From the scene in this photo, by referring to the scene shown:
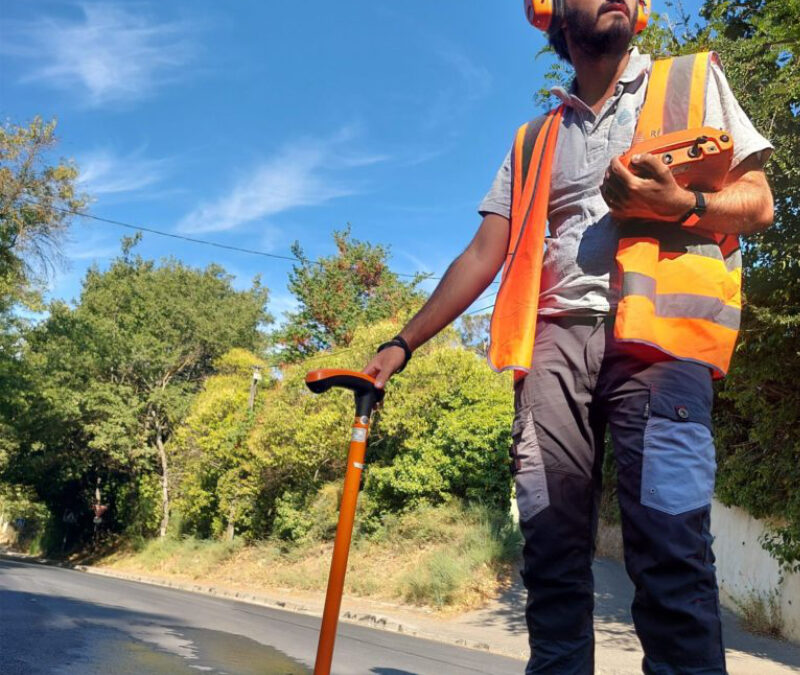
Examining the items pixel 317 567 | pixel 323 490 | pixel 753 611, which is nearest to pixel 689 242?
pixel 753 611

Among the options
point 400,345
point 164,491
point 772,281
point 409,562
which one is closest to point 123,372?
point 164,491

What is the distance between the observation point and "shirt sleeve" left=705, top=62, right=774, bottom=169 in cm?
203

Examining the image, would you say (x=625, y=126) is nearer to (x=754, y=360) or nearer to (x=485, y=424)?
(x=754, y=360)

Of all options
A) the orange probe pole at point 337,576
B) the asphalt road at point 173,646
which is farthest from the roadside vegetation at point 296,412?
the orange probe pole at point 337,576

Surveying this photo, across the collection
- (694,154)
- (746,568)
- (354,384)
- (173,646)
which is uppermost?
(694,154)

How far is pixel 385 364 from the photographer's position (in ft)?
7.87

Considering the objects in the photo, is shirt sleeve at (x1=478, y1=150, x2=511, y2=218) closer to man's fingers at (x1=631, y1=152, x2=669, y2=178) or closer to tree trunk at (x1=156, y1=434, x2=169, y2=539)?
man's fingers at (x1=631, y1=152, x2=669, y2=178)

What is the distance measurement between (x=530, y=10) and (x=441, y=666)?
5134mm

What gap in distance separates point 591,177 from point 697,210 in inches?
15.9

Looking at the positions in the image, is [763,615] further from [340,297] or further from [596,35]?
[340,297]

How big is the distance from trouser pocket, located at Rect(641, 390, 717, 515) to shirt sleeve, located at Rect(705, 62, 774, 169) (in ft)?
2.12

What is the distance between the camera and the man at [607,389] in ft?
5.75

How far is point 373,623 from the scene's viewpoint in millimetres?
12539

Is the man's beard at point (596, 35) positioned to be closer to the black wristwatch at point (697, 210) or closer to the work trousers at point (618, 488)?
the black wristwatch at point (697, 210)
